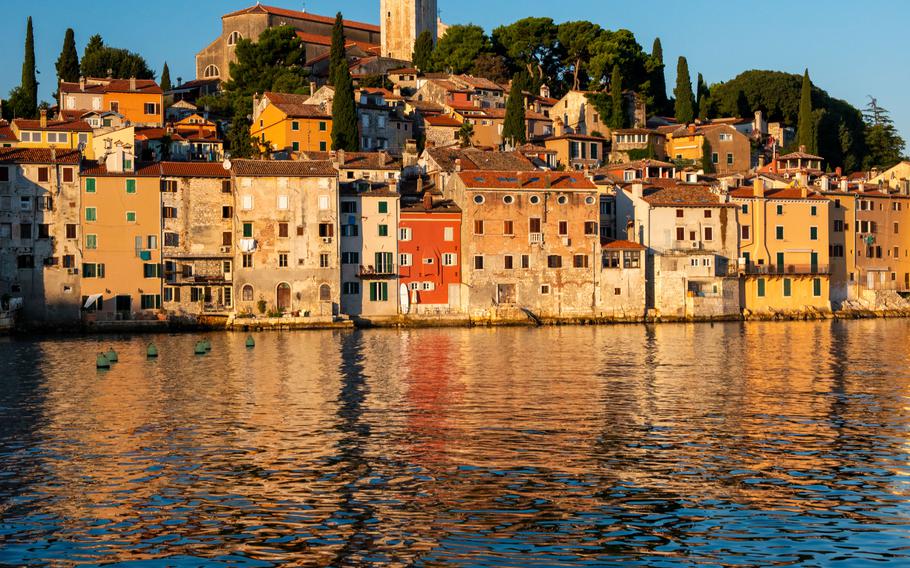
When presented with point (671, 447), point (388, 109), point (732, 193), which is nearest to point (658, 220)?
point (732, 193)

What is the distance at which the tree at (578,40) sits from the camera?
111688 mm

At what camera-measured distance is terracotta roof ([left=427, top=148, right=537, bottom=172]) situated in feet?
237

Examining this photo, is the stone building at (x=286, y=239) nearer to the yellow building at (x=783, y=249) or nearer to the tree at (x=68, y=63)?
the yellow building at (x=783, y=249)

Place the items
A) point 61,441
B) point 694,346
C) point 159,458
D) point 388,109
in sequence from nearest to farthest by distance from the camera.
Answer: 1. point 159,458
2. point 61,441
3. point 694,346
4. point 388,109

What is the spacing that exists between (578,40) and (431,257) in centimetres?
5219

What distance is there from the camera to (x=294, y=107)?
85.7m

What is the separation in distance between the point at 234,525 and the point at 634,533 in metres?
5.59

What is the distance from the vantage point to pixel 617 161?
3666 inches

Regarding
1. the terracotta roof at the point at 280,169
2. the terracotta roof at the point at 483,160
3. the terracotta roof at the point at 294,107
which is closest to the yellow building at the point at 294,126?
the terracotta roof at the point at 294,107

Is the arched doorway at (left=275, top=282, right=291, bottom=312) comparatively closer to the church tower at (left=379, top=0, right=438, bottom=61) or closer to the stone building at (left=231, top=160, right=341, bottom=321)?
the stone building at (left=231, top=160, right=341, bottom=321)

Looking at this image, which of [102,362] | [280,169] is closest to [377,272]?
[280,169]

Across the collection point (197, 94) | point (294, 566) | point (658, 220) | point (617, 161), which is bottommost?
point (294, 566)

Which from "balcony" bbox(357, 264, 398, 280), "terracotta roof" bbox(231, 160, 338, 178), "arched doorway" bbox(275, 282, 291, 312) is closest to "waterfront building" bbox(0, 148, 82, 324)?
"terracotta roof" bbox(231, 160, 338, 178)

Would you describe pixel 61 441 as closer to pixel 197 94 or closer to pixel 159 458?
pixel 159 458
